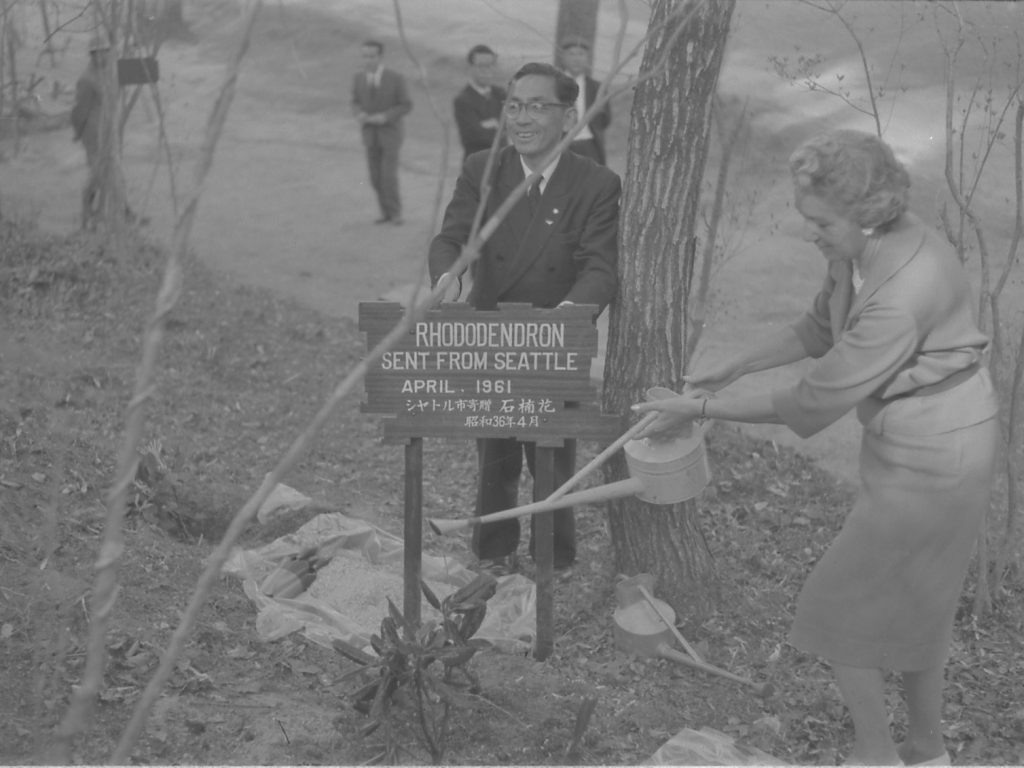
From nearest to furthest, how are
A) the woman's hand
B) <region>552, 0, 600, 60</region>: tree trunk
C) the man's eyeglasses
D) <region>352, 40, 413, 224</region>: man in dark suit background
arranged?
the woman's hand → the man's eyeglasses → <region>552, 0, 600, 60</region>: tree trunk → <region>352, 40, 413, 224</region>: man in dark suit background

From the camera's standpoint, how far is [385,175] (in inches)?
528

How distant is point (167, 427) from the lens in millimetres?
7012

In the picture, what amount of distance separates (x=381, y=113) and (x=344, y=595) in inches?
350

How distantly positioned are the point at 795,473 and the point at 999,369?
1.43 meters

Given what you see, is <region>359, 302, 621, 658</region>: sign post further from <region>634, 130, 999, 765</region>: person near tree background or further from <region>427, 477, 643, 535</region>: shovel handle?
<region>634, 130, 999, 765</region>: person near tree background

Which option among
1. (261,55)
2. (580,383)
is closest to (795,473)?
(580,383)

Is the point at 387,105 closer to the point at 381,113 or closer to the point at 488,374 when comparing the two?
the point at 381,113

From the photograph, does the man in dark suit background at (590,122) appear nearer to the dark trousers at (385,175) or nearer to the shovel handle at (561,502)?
the dark trousers at (385,175)

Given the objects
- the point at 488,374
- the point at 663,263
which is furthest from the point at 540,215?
the point at 488,374

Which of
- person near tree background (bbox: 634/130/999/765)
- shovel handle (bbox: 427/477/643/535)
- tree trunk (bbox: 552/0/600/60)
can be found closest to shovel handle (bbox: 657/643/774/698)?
shovel handle (bbox: 427/477/643/535)

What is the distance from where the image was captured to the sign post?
4.32 m

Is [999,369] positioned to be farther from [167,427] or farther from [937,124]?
[937,124]

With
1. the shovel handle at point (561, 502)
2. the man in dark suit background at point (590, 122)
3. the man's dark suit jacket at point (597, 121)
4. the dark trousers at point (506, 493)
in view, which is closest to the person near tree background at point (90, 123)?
the man in dark suit background at point (590, 122)

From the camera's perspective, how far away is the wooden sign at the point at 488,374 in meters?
4.32
